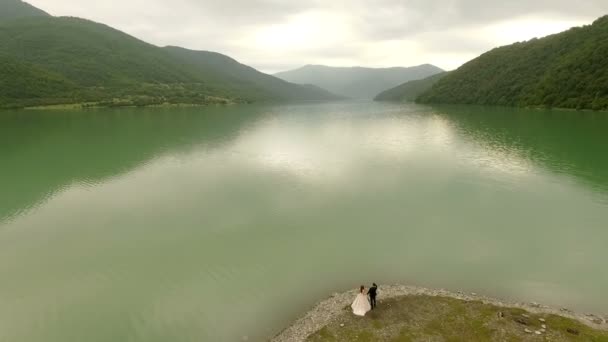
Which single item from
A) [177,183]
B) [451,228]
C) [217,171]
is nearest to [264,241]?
[451,228]

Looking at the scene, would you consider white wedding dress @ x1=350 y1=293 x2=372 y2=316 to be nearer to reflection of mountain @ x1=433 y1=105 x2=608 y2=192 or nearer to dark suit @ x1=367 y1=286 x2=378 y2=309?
dark suit @ x1=367 y1=286 x2=378 y2=309

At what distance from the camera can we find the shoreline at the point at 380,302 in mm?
20172

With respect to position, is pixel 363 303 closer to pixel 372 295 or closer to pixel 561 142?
A: pixel 372 295

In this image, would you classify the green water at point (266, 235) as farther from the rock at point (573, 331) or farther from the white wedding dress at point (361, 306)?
the rock at point (573, 331)

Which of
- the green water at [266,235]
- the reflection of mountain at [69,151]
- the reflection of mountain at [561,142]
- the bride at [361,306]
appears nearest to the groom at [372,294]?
the bride at [361,306]

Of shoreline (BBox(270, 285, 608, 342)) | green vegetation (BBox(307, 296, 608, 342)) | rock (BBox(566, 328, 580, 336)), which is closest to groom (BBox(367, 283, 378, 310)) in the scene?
green vegetation (BBox(307, 296, 608, 342))

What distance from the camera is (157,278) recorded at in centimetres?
2870

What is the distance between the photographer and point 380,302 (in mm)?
22359

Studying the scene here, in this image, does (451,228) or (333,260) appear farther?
(451,228)

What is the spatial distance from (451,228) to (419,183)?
18852mm

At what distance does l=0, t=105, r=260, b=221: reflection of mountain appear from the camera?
179 ft

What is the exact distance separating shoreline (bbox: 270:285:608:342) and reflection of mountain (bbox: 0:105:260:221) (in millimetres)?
43119

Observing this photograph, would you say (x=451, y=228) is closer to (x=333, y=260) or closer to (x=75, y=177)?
(x=333, y=260)

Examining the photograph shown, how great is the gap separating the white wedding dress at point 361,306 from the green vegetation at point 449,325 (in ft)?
0.95
